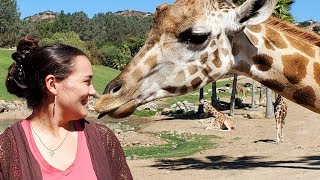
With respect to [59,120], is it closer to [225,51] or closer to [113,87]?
[113,87]

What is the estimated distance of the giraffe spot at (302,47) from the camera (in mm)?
4977

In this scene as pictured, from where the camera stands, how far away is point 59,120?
316 centimetres

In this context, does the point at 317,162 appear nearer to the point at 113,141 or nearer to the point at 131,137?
the point at 131,137

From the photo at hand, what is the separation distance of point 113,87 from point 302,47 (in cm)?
179

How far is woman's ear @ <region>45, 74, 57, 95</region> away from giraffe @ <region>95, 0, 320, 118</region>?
138 centimetres

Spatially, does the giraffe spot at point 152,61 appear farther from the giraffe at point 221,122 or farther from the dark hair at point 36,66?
the giraffe at point 221,122

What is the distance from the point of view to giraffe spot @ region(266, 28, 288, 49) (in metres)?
4.91

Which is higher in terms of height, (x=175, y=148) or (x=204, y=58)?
(x=204, y=58)

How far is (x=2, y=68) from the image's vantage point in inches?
2099

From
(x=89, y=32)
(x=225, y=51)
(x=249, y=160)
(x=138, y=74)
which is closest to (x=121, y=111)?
(x=138, y=74)

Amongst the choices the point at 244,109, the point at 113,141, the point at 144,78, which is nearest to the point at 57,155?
the point at 113,141

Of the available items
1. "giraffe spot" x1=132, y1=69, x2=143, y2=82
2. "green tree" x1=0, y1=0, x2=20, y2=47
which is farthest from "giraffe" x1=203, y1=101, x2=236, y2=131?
"green tree" x1=0, y1=0, x2=20, y2=47

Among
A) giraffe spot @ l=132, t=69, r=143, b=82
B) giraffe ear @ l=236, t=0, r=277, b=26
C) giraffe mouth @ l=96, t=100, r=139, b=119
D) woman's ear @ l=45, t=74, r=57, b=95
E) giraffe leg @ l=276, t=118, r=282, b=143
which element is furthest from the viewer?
giraffe leg @ l=276, t=118, r=282, b=143

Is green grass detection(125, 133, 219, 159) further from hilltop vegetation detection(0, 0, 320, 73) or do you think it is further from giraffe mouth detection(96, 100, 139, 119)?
giraffe mouth detection(96, 100, 139, 119)
